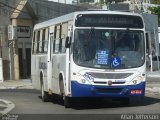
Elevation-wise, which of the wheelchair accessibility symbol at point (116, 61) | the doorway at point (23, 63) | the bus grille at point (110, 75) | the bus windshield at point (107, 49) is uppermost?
the bus windshield at point (107, 49)

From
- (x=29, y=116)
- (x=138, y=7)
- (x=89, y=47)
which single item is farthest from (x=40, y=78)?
(x=138, y=7)

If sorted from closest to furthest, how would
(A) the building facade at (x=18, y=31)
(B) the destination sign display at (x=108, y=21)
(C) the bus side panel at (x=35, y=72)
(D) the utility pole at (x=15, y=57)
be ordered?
1. (B) the destination sign display at (x=108, y=21)
2. (C) the bus side panel at (x=35, y=72)
3. (A) the building facade at (x=18, y=31)
4. (D) the utility pole at (x=15, y=57)

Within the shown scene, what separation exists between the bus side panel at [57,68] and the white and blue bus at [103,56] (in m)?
0.04

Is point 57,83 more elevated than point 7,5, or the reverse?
point 7,5

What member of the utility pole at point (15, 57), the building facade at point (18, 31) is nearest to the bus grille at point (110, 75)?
the building facade at point (18, 31)

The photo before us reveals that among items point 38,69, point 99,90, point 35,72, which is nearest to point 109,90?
point 99,90

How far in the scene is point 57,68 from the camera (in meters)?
20.2

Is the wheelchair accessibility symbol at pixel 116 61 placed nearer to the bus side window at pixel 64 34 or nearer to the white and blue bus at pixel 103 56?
the white and blue bus at pixel 103 56

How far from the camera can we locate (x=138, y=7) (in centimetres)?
6188

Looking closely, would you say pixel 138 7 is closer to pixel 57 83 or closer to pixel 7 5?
pixel 7 5

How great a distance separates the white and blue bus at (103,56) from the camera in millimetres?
18156

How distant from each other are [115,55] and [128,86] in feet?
3.53

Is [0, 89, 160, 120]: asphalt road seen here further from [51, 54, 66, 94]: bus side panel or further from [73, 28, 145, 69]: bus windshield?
[73, 28, 145, 69]: bus windshield

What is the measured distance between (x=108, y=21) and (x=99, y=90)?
2306 millimetres
